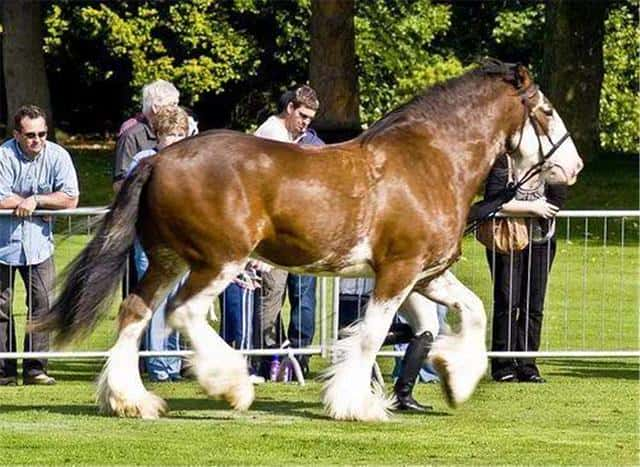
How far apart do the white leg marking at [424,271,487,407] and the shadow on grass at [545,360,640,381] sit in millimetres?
2828

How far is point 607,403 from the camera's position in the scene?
11.9 m

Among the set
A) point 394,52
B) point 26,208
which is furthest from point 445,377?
point 394,52

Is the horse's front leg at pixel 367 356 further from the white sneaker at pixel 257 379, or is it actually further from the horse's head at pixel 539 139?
the white sneaker at pixel 257 379

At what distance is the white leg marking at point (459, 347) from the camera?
1104cm

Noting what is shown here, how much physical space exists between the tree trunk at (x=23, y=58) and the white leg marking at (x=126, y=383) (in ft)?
75.8

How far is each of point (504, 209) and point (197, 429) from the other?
150 inches

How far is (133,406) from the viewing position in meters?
10.6

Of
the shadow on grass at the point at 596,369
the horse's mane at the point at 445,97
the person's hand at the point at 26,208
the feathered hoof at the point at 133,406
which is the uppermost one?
the horse's mane at the point at 445,97

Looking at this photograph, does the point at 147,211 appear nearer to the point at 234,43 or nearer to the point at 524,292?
the point at 524,292

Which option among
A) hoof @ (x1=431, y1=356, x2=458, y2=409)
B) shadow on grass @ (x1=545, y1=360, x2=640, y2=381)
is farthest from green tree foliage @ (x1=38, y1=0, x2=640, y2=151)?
hoof @ (x1=431, y1=356, x2=458, y2=409)

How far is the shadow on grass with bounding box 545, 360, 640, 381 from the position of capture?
1384 cm

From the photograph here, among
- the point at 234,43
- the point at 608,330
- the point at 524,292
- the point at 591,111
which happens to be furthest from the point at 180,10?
the point at 524,292

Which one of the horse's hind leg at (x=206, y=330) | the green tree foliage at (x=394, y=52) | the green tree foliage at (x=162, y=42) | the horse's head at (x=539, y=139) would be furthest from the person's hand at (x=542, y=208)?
the green tree foliage at (x=394, y=52)

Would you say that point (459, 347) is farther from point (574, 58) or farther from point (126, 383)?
point (574, 58)
